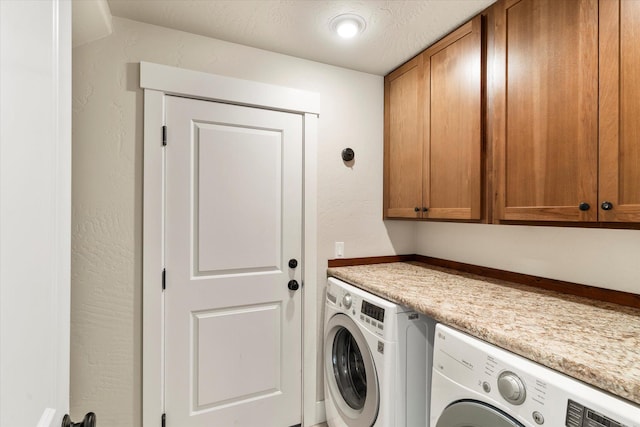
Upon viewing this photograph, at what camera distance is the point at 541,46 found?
126 centimetres

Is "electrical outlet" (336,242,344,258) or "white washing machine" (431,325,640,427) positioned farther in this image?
"electrical outlet" (336,242,344,258)

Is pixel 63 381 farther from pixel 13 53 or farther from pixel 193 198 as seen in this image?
pixel 193 198

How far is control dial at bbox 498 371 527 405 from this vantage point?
0.86 metres

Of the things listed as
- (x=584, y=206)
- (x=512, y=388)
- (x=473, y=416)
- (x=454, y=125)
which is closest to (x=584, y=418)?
(x=512, y=388)

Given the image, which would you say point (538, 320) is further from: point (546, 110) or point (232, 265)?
point (232, 265)

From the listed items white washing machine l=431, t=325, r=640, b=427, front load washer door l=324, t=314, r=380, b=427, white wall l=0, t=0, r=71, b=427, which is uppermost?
white wall l=0, t=0, r=71, b=427

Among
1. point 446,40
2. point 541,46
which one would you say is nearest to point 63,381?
point 541,46

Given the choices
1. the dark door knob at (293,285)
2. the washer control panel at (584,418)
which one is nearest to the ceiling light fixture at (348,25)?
the dark door knob at (293,285)

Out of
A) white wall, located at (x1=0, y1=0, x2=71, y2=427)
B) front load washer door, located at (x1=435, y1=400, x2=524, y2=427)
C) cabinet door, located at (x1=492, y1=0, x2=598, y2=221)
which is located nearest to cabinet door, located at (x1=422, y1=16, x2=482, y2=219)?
cabinet door, located at (x1=492, y1=0, x2=598, y2=221)

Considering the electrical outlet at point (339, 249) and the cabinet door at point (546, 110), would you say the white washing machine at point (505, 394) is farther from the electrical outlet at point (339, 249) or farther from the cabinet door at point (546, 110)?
the electrical outlet at point (339, 249)

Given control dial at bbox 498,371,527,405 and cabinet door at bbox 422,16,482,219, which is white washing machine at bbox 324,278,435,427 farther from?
cabinet door at bbox 422,16,482,219

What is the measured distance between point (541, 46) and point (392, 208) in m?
1.19

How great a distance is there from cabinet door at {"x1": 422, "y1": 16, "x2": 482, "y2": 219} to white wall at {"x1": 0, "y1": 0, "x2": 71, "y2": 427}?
1.59m

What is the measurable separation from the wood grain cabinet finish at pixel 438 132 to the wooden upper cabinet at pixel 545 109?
0.11m
